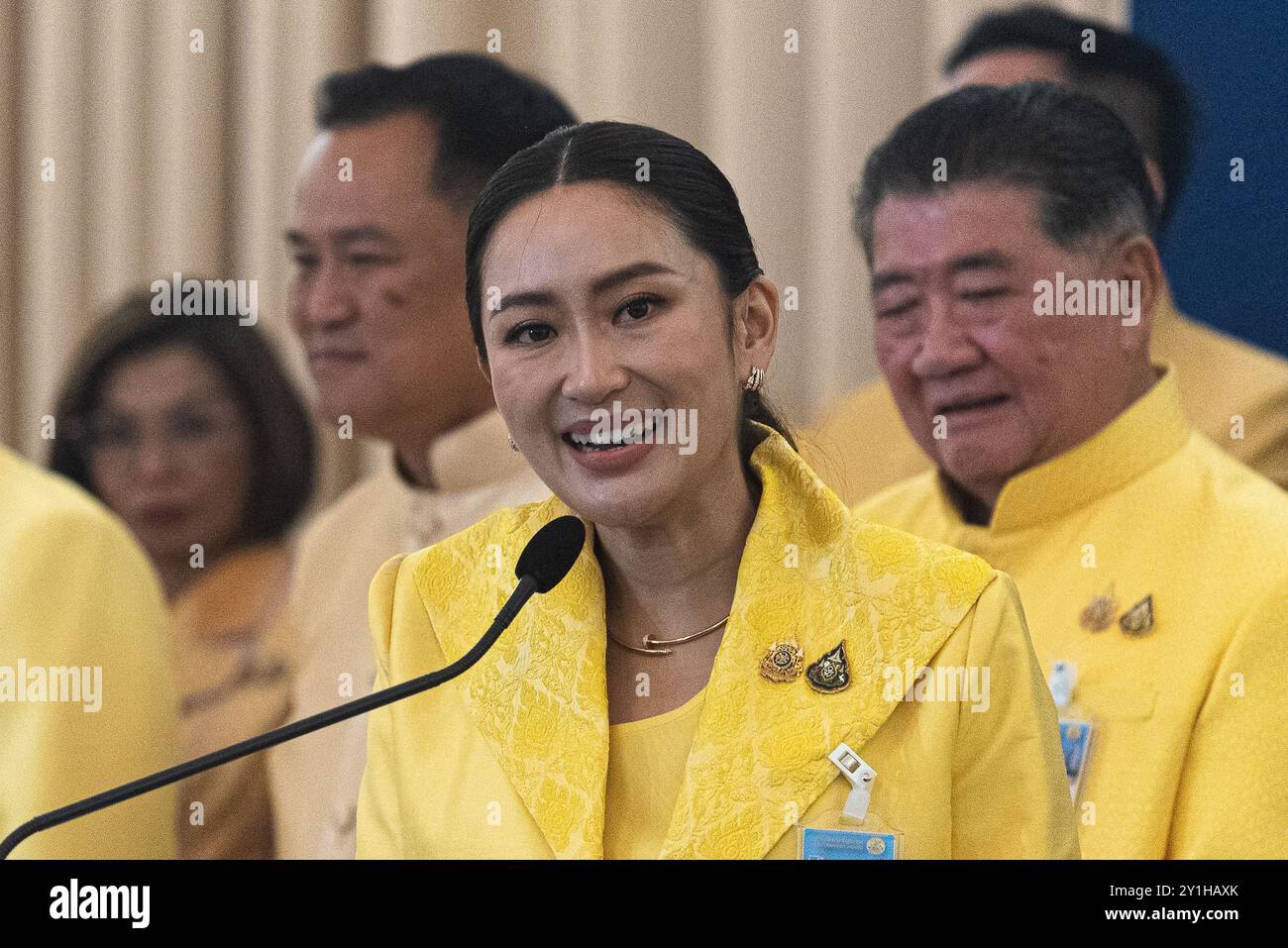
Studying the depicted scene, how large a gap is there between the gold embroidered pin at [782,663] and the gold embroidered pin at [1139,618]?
371 mm

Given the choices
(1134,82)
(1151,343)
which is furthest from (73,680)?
(1134,82)

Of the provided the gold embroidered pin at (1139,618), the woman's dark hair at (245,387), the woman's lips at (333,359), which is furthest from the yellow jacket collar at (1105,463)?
the woman's dark hair at (245,387)

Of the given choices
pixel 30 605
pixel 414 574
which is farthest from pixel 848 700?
pixel 30 605

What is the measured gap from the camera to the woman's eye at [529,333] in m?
1.07

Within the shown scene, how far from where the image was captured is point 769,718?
1.05 m

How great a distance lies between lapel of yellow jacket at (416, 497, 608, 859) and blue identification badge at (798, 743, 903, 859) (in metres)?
0.14

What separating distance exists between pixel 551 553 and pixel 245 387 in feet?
3.12

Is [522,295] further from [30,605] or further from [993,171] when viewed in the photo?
[30,605]

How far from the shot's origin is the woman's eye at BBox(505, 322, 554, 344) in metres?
1.07

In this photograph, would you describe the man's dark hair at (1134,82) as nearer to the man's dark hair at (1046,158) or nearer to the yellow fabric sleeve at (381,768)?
the man's dark hair at (1046,158)

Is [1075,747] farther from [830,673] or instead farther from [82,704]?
[82,704]

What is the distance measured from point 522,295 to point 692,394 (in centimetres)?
13

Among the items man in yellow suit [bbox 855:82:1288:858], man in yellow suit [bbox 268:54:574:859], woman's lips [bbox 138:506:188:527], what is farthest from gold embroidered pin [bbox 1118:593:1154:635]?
woman's lips [bbox 138:506:188:527]

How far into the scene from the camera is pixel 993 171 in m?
1.41
